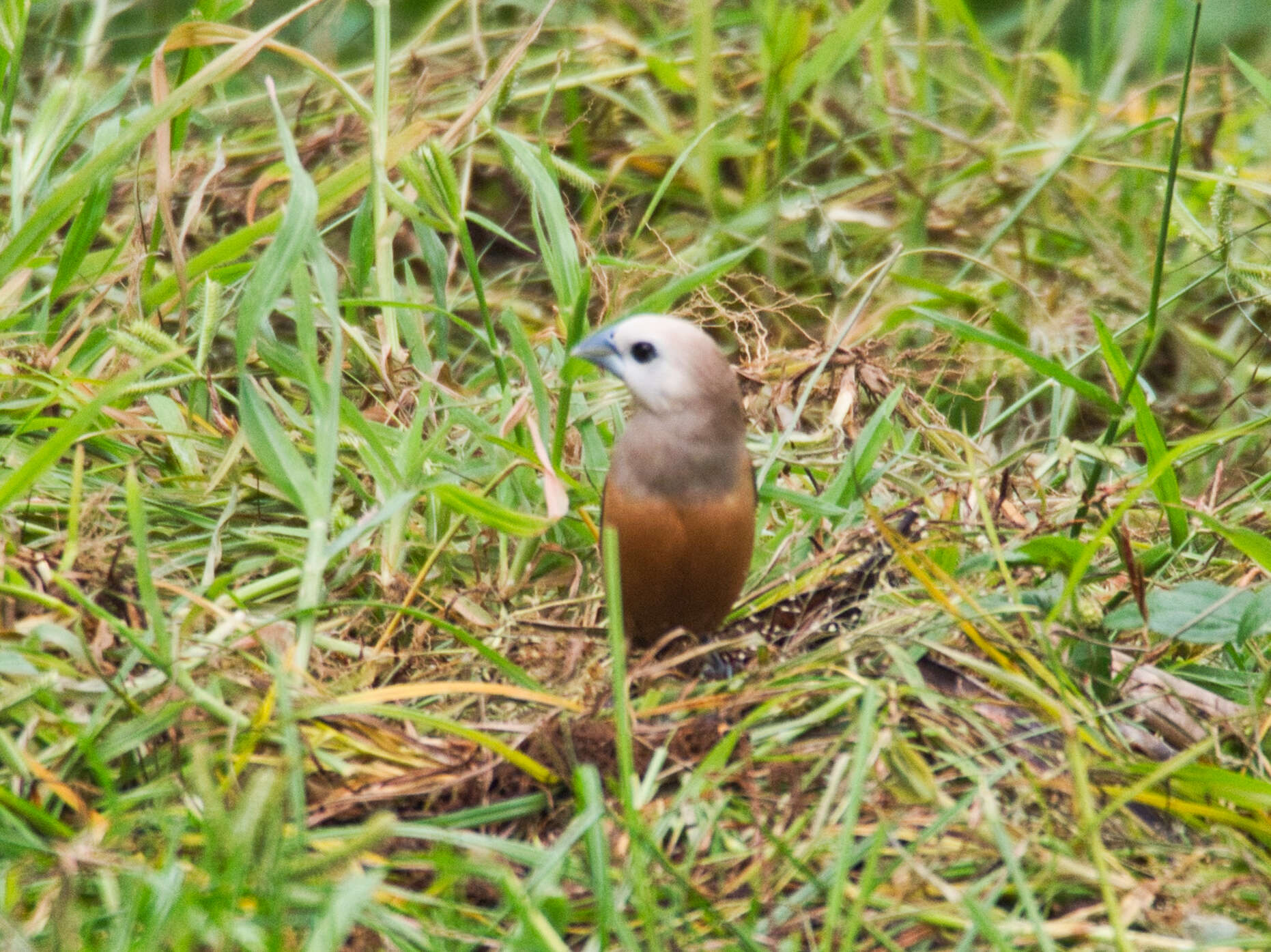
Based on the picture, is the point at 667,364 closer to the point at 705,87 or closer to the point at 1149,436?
the point at 1149,436

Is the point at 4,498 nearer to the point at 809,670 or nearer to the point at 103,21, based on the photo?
the point at 809,670

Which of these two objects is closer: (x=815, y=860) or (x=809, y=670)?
(x=815, y=860)

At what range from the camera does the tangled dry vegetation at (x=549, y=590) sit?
6.71ft

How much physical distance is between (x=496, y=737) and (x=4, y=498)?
2.99 feet

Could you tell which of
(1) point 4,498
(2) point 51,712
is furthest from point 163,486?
(2) point 51,712

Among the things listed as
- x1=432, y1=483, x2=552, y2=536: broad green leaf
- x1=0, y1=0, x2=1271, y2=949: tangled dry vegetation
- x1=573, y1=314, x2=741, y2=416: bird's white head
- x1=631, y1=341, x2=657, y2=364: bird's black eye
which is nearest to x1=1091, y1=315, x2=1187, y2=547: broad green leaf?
x1=0, y1=0, x2=1271, y2=949: tangled dry vegetation

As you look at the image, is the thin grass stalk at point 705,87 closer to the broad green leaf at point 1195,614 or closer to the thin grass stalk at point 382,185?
the thin grass stalk at point 382,185

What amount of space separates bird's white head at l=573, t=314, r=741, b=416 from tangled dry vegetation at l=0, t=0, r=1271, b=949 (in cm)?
14

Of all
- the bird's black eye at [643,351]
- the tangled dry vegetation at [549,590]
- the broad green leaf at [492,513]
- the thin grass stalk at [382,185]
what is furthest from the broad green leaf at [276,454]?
the bird's black eye at [643,351]

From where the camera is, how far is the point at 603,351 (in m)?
2.70

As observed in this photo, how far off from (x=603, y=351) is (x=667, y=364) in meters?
0.14

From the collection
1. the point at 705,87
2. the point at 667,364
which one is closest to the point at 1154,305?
the point at 667,364

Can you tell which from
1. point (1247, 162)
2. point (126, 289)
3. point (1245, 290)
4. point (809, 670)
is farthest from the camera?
point (1247, 162)

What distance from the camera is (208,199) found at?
4109 millimetres
